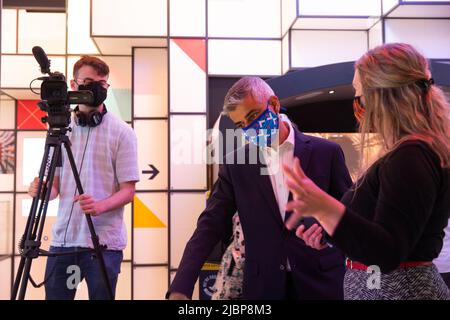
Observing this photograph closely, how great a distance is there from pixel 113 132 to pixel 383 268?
1627 millimetres

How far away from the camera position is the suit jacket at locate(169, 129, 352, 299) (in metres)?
1.72

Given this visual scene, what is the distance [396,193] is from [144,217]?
192 inches

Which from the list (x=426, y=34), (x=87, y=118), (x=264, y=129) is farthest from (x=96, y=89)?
(x=426, y=34)

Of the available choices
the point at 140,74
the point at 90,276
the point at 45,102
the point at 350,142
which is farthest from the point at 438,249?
the point at 140,74

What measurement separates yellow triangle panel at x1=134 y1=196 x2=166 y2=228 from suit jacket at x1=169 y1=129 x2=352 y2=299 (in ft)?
12.9

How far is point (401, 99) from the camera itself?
1225mm

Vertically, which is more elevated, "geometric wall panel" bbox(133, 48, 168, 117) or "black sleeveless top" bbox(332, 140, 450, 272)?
"geometric wall panel" bbox(133, 48, 168, 117)

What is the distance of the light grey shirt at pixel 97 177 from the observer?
89.4 inches

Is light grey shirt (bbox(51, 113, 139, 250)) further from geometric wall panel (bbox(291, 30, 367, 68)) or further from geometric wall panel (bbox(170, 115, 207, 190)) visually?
geometric wall panel (bbox(291, 30, 367, 68))

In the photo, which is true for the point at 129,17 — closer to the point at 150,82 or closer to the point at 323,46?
the point at 150,82

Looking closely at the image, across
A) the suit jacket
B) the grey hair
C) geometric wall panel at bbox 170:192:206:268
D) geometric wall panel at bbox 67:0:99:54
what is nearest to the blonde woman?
the suit jacket

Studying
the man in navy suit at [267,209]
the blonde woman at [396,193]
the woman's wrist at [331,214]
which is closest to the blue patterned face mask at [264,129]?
the man in navy suit at [267,209]
